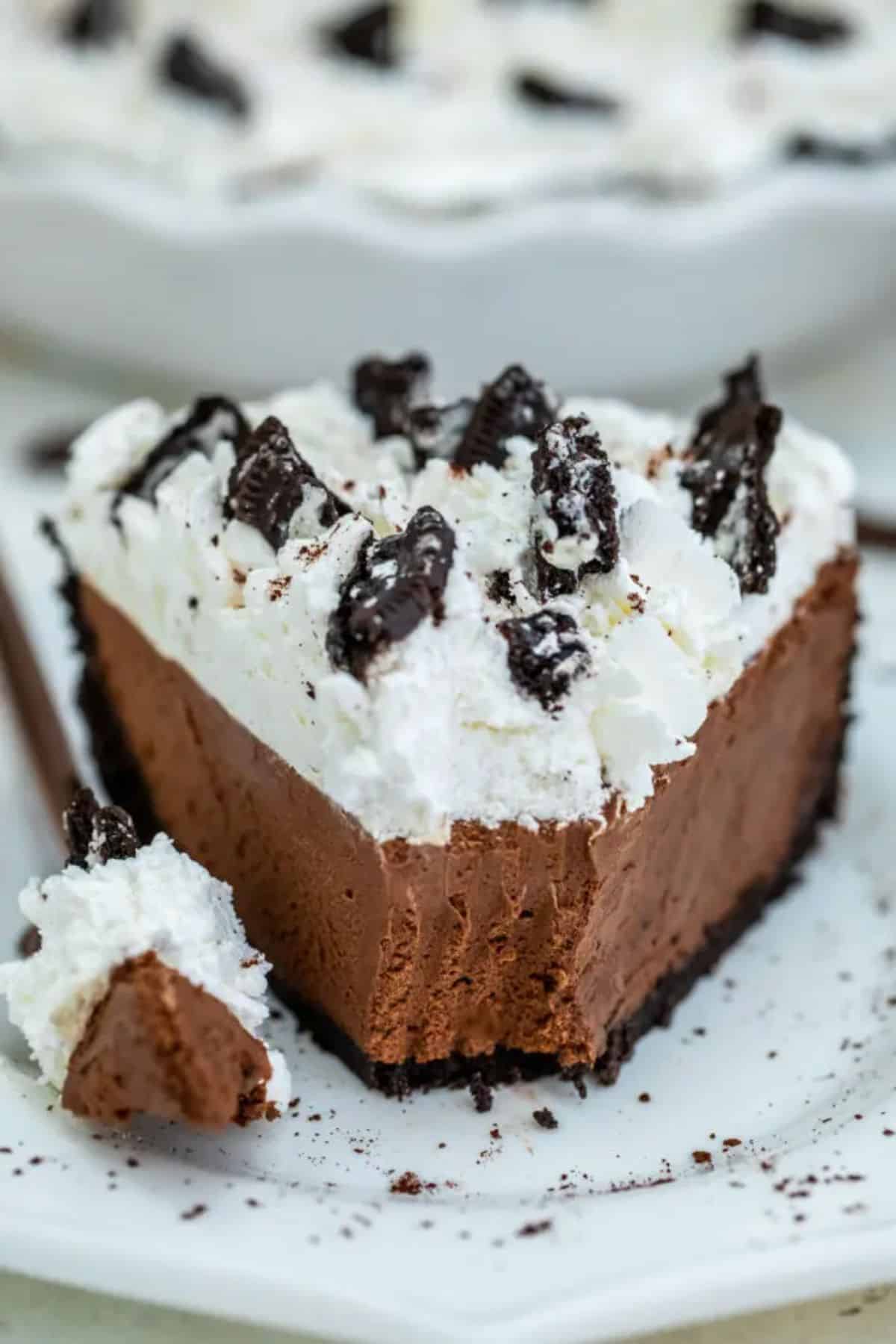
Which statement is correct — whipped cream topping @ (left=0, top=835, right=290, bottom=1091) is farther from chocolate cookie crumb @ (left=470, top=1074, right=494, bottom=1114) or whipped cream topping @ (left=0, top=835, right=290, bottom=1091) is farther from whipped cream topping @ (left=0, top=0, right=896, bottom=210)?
whipped cream topping @ (left=0, top=0, right=896, bottom=210)

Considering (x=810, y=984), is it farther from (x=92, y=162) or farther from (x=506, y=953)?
(x=92, y=162)

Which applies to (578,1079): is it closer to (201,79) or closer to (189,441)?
(189,441)

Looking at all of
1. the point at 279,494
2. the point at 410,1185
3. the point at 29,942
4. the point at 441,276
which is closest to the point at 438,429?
the point at 279,494

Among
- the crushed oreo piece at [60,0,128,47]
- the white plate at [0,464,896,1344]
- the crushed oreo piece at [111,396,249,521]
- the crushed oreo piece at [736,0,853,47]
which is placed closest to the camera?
the white plate at [0,464,896,1344]

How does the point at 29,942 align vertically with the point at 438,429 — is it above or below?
below

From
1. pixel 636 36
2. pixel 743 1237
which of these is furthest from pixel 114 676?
pixel 636 36

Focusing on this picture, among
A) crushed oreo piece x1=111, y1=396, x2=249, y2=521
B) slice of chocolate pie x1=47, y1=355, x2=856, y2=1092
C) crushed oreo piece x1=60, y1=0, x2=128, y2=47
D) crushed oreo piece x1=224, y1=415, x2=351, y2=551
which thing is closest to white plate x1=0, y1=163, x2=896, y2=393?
crushed oreo piece x1=60, y1=0, x2=128, y2=47
